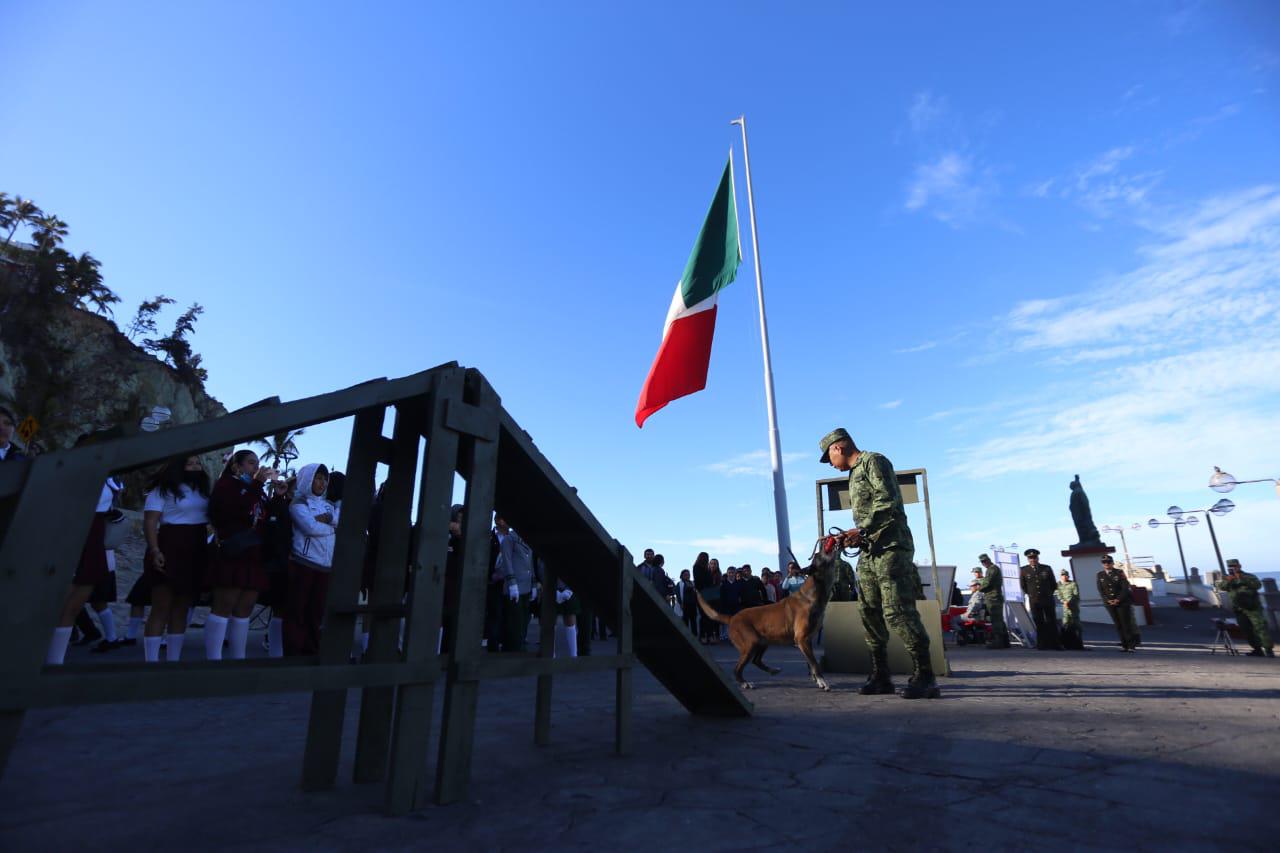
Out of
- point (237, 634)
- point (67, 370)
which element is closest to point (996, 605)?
point (237, 634)

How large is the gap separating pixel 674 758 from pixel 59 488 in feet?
9.00

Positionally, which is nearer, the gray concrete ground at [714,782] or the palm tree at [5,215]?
the gray concrete ground at [714,782]

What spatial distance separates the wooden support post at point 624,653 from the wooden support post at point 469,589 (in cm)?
95

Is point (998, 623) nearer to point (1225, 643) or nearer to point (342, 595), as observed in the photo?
point (1225, 643)

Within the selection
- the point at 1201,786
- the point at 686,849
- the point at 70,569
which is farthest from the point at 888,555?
the point at 70,569

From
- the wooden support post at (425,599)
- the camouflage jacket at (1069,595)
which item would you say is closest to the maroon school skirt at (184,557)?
the wooden support post at (425,599)

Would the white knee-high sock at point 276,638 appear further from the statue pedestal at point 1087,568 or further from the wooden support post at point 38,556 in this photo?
the statue pedestal at point 1087,568

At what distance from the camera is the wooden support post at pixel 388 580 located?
2928 mm

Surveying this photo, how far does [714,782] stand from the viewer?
110 inches

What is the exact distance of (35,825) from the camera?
2.22 m

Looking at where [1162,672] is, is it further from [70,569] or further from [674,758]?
[70,569]

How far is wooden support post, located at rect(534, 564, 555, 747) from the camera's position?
144 inches

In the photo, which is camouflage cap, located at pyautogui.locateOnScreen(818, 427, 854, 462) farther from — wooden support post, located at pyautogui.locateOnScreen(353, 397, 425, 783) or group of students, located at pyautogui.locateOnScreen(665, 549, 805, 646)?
group of students, located at pyautogui.locateOnScreen(665, 549, 805, 646)

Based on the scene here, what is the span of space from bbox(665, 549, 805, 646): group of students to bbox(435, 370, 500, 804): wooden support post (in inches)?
464
